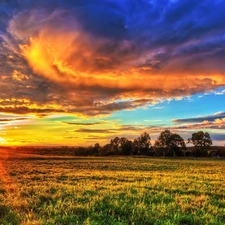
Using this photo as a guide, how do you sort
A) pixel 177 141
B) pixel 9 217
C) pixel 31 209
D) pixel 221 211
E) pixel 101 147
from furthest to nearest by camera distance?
pixel 101 147
pixel 177 141
pixel 221 211
pixel 31 209
pixel 9 217

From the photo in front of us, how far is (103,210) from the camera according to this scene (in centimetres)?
910

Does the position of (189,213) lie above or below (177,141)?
below

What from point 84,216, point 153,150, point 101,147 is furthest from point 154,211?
point 101,147

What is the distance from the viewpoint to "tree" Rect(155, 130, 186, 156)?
116750 mm

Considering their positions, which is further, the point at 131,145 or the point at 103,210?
the point at 131,145

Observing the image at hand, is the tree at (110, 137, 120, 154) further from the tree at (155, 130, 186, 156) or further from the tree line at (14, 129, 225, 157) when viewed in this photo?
the tree at (155, 130, 186, 156)

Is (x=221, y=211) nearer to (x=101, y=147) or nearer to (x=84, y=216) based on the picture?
(x=84, y=216)

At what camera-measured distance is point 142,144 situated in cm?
13100

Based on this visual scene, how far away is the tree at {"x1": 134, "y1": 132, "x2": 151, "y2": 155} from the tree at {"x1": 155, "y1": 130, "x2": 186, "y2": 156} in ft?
22.7

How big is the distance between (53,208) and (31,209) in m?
0.74

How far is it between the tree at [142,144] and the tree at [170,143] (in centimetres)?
691

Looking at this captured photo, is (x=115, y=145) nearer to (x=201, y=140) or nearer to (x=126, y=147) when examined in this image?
(x=126, y=147)

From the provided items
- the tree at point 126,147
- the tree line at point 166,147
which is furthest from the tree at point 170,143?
the tree at point 126,147

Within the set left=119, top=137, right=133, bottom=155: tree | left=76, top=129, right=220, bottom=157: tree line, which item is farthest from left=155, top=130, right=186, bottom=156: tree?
left=119, top=137, right=133, bottom=155: tree
